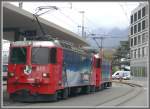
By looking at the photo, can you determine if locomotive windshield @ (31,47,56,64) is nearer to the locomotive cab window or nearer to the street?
the locomotive cab window

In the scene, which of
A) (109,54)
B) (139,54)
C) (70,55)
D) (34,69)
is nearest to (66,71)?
(70,55)

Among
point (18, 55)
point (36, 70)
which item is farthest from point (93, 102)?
point (18, 55)

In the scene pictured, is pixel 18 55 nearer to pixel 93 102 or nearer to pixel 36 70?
pixel 36 70

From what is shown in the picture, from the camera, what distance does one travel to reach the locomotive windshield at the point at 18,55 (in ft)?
73.4

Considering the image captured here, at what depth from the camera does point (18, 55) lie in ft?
73.9

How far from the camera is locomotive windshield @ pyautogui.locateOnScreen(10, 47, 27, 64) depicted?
Answer: 22.4 metres

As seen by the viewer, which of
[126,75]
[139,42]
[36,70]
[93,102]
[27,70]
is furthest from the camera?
[126,75]

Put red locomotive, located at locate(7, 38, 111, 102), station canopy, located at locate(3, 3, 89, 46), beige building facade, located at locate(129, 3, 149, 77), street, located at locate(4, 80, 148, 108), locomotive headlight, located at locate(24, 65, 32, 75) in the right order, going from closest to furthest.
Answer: street, located at locate(4, 80, 148, 108) < red locomotive, located at locate(7, 38, 111, 102) < locomotive headlight, located at locate(24, 65, 32, 75) < station canopy, located at locate(3, 3, 89, 46) < beige building facade, located at locate(129, 3, 149, 77)

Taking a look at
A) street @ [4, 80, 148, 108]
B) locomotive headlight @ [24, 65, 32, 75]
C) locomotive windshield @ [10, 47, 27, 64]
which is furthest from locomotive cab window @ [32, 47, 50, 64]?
street @ [4, 80, 148, 108]

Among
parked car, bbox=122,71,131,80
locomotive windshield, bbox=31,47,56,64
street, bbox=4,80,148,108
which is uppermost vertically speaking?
parked car, bbox=122,71,131,80

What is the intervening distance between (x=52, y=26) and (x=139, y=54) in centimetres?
6252

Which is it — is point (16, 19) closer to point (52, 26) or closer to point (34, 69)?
point (52, 26)

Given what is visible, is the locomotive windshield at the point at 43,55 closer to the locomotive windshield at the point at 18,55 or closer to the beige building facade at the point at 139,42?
the locomotive windshield at the point at 18,55

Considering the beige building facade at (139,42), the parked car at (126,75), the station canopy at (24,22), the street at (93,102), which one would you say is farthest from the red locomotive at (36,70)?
the parked car at (126,75)
